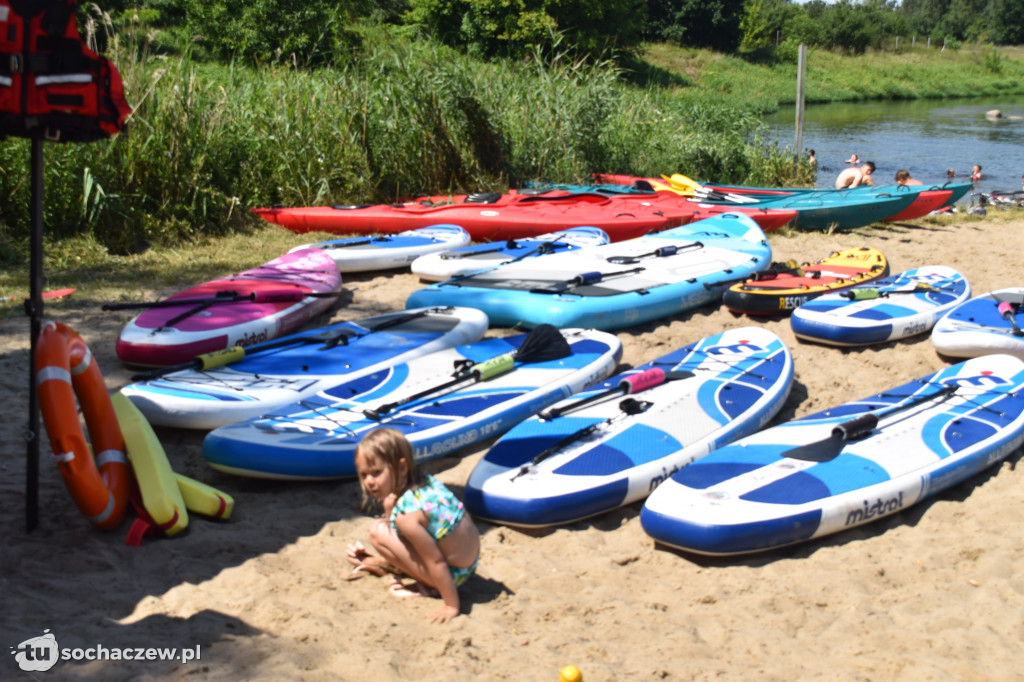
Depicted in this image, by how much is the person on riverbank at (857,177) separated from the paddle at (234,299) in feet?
23.0

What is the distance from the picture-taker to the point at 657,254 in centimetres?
657

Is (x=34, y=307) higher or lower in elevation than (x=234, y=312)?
higher

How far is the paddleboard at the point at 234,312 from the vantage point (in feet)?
15.3

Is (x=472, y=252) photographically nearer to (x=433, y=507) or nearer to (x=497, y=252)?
Result: (x=497, y=252)

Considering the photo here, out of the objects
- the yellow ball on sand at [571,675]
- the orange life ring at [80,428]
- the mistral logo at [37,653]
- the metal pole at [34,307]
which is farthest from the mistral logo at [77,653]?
the yellow ball on sand at [571,675]

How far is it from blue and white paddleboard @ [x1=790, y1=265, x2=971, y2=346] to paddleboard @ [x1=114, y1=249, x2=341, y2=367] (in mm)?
3225

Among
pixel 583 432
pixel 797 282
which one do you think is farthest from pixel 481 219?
pixel 583 432

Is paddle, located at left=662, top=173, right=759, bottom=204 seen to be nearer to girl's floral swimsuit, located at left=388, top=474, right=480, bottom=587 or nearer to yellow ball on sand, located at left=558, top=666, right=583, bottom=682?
girl's floral swimsuit, located at left=388, top=474, right=480, bottom=587

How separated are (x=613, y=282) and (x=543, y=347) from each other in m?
1.43

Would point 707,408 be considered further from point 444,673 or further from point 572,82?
point 572,82

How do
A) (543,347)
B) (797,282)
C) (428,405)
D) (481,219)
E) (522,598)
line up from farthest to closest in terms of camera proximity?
(481,219) → (797,282) → (543,347) → (428,405) → (522,598)

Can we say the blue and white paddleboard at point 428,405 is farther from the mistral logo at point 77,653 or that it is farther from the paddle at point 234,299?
the paddle at point 234,299

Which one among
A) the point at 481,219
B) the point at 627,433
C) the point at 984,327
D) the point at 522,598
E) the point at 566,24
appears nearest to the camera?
the point at 522,598

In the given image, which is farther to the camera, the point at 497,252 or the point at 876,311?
Result: the point at 497,252
